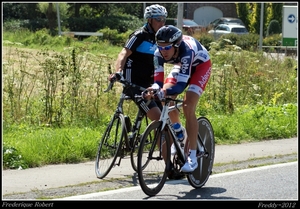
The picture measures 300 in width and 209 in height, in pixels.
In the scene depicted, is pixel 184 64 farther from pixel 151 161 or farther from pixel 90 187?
pixel 90 187

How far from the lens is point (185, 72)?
730 centimetres

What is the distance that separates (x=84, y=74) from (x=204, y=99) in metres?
3.02

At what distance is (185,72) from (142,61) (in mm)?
1365

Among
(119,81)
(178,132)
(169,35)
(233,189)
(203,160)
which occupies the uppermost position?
(169,35)

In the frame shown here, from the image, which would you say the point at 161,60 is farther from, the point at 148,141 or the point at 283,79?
the point at 283,79

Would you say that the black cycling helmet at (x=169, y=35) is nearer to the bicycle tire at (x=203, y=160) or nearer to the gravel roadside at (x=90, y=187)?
the bicycle tire at (x=203, y=160)

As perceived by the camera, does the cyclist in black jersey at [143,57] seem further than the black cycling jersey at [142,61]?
No

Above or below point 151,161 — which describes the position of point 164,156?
above

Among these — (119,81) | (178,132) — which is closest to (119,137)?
(119,81)

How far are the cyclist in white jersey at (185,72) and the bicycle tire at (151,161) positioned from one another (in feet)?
0.99

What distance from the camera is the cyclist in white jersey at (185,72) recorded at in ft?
23.9

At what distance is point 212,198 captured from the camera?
7.34 metres

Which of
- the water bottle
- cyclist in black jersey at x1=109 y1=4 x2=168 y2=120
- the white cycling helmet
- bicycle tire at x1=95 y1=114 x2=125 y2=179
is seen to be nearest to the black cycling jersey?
cyclist in black jersey at x1=109 y1=4 x2=168 y2=120

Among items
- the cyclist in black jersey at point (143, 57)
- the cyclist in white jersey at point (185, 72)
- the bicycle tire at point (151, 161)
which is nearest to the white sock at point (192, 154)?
the cyclist in white jersey at point (185, 72)
